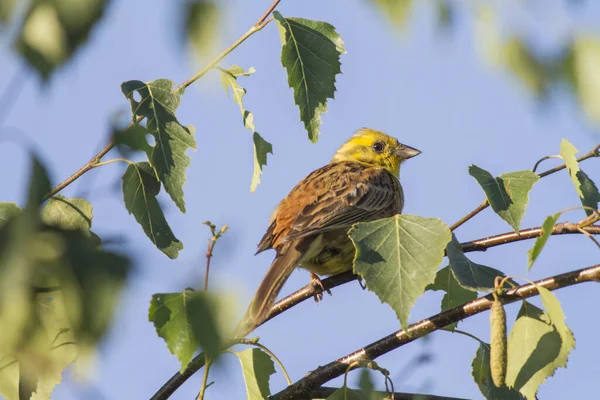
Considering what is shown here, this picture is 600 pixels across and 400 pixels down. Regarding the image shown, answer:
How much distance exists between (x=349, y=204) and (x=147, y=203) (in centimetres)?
264

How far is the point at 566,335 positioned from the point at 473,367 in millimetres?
492

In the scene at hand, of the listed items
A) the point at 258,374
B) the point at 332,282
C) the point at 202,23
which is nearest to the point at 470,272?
the point at 258,374

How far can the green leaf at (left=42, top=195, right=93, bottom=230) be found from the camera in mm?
3176

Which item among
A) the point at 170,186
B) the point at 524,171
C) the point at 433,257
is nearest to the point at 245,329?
the point at 170,186

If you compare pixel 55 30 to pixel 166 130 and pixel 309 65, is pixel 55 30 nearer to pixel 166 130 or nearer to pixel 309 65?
pixel 166 130

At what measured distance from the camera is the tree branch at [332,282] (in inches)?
131

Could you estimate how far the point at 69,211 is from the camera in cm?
319

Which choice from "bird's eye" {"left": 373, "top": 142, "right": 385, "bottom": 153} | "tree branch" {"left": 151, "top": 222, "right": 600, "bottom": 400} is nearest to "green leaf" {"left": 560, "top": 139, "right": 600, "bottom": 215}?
"tree branch" {"left": 151, "top": 222, "right": 600, "bottom": 400}

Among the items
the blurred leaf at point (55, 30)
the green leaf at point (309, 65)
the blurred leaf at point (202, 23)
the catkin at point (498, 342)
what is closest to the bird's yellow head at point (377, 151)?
the green leaf at point (309, 65)

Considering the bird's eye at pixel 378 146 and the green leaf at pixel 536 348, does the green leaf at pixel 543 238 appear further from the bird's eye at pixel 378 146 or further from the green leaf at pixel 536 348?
the bird's eye at pixel 378 146

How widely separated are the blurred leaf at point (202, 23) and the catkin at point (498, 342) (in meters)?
1.56

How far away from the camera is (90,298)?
3.86 ft

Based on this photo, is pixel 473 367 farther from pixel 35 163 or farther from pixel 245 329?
pixel 35 163

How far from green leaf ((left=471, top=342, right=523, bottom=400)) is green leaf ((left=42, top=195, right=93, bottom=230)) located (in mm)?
1567
